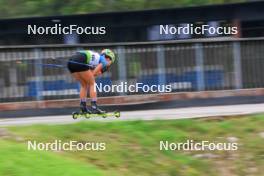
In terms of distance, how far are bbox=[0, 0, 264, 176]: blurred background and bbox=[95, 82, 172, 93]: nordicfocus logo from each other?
0.13 metres

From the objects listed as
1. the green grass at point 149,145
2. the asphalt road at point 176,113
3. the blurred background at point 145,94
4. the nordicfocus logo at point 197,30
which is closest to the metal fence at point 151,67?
the blurred background at point 145,94

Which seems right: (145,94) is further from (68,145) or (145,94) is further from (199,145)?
(68,145)

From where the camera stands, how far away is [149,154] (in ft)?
39.1

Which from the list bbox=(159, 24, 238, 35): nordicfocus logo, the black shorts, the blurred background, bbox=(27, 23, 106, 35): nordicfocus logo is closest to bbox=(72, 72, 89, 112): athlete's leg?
the black shorts

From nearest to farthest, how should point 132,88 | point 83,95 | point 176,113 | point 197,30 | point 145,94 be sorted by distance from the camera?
point 83,95, point 176,113, point 145,94, point 132,88, point 197,30

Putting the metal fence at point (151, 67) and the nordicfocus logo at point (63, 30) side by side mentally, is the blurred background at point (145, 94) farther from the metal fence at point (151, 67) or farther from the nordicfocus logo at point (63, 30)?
the nordicfocus logo at point (63, 30)


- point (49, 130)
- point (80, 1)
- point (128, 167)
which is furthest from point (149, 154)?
point (80, 1)

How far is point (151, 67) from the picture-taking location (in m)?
18.9

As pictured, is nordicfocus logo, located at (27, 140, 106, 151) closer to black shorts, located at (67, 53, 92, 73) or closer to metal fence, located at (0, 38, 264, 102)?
black shorts, located at (67, 53, 92, 73)

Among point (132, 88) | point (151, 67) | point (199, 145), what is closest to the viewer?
point (199, 145)

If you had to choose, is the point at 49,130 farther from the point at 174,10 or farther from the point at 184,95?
the point at 174,10

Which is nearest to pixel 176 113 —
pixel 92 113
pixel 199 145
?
pixel 92 113

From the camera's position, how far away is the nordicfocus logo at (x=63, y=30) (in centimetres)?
2312

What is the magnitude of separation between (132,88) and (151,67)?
3.15ft
